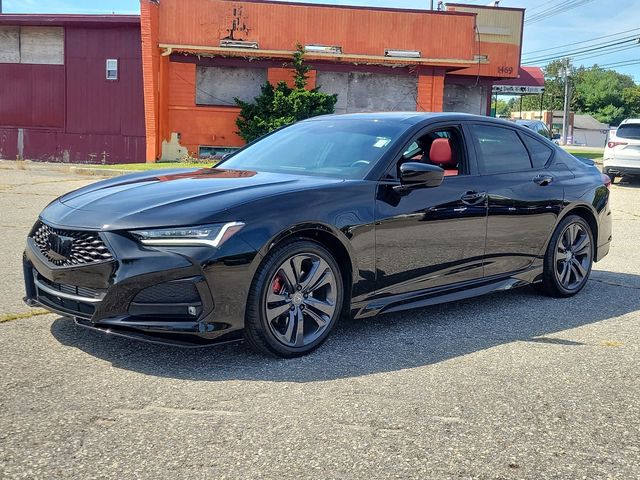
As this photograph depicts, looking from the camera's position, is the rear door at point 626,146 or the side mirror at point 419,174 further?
the rear door at point 626,146

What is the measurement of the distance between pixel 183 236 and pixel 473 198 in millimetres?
2446

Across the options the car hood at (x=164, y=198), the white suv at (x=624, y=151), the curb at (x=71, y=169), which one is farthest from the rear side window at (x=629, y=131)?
the car hood at (x=164, y=198)

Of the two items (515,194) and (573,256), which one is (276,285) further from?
(573,256)

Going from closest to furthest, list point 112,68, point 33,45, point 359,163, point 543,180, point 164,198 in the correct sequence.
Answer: point 164,198 < point 359,163 < point 543,180 < point 112,68 < point 33,45

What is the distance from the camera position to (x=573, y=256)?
253 inches

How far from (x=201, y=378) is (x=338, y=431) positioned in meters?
0.98

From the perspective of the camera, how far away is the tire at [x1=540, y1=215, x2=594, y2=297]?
6.20 meters

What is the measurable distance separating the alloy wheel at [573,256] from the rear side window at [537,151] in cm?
63

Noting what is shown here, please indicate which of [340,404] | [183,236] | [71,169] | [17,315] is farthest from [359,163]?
[71,169]

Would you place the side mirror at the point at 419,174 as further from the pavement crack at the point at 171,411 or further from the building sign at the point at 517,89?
the building sign at the point at 517,89

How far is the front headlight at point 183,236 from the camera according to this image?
3873 mm

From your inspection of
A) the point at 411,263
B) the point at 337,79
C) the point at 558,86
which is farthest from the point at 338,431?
the point at 558,86

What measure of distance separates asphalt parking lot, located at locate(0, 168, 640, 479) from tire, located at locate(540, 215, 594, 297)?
776mm

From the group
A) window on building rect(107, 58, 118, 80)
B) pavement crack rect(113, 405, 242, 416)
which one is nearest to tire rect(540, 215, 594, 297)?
pavement crack rect(113, 405, 242, 416)
